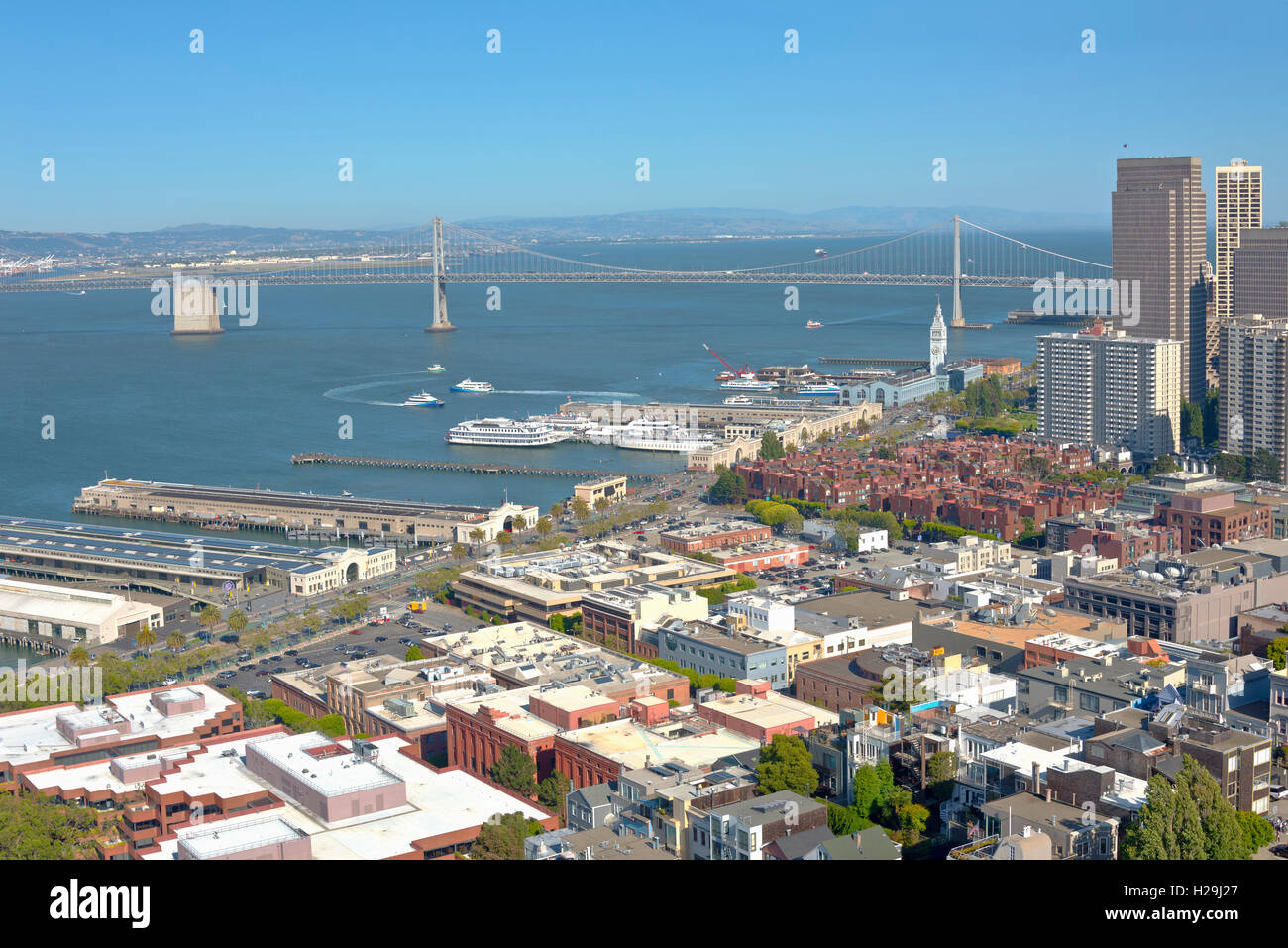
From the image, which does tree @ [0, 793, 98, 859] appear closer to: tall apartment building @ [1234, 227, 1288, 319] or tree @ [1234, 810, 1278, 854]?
tree @ [1234, 810, 1278, 854]

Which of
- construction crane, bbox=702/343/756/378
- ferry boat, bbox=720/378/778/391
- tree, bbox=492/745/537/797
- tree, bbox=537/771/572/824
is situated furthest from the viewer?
construction crane, bbox=702/343/756/378

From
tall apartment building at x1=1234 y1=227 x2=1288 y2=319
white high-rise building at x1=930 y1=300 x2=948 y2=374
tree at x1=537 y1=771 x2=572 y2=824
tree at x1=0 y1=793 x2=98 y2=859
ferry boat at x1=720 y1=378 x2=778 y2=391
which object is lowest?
tree at x1=537 y1=771 x2=572 y2=824

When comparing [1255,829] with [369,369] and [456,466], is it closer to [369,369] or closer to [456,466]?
[456,466]

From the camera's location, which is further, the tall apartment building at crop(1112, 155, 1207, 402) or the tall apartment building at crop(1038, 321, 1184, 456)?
the tall apartment building at crop(1112, 155, 1207, 402)

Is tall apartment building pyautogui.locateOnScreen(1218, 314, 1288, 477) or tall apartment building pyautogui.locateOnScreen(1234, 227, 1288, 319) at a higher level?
tall apartment building pyautogui.locateOnScreen(1234, 227, 1288, 319)

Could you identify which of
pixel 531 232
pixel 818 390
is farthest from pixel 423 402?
pixel 531 232

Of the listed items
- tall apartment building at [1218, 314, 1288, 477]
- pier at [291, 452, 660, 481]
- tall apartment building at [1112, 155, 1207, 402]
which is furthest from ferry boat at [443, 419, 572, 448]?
tall apartment building at [1218, 314, 1288, 477]

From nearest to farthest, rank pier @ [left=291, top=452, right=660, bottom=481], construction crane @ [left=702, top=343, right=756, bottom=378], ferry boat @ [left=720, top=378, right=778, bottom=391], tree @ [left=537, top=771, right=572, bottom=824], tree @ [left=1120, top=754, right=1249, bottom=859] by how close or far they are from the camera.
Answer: tree @ [left=1120, top=754, right=1249, bottom=859] < tree @ [left=537, top=771, right=572, bottom=824] < pier @ [left=291, top=452, right=660, bottom=481] < ferry boat @ [left=720, top=378, right=778, bottom=391] < construction crane @ [left=702, top=343, right=756, bottom=378]
